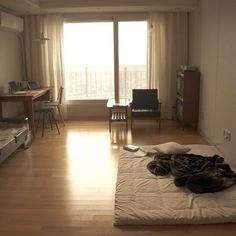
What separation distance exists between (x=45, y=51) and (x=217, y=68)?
377cm

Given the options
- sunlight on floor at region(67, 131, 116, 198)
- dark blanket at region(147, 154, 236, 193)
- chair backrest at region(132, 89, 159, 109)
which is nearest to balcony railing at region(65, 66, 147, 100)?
chair backrest at region(132, 89, 159, 109)

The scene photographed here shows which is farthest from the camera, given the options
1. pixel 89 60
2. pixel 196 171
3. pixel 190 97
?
pixel 89 60

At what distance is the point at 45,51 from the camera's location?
263 inches

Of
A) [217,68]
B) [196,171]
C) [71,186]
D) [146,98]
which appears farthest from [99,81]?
[196,171]

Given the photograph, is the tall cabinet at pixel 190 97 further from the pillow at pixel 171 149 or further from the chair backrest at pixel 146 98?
the pillow at pixel 171 149

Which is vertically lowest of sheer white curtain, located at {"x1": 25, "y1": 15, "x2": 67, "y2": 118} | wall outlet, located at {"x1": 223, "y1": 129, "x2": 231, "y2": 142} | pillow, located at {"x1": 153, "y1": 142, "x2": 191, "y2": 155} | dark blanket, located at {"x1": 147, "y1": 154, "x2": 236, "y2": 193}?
dark blanket, located at {"x1": 147, "y1": 154, "x2": 236, "y2": 193}

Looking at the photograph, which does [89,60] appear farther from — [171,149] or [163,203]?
[163,203]

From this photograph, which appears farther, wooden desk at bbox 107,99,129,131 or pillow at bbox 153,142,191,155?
wooden desk at bbox 107,99,129,131

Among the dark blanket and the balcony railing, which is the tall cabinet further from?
the dark blanket

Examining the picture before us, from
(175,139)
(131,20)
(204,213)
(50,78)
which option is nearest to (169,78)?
(131,20)

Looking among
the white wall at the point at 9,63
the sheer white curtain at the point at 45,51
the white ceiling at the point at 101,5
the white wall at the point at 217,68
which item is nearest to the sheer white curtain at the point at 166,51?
the white ceiling at the point at 101,5

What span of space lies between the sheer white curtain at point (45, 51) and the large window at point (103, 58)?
0.23 metres

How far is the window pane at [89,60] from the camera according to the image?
6.79 metres

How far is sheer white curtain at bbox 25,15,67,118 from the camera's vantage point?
21.6 feet
